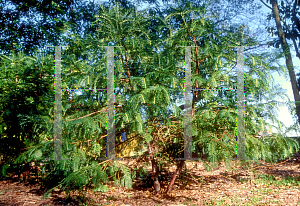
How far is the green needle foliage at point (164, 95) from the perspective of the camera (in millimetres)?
2887

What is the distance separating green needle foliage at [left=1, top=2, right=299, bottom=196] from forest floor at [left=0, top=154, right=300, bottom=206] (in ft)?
1.70

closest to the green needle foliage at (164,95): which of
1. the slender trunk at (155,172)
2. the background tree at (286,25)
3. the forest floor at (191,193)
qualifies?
the slender trunk at (155,172)

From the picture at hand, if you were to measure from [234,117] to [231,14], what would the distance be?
493cm

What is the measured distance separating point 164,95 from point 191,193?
202 cm

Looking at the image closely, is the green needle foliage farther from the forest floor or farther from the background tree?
the background tree

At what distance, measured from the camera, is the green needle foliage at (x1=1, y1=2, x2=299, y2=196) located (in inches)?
114

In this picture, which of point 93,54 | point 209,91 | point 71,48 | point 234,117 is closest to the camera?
point 234,117

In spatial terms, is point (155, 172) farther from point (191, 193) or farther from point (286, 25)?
point (286, 25)

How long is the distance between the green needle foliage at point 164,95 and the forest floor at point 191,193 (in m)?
0.52

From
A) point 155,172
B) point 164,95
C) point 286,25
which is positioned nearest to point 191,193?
point 155,172

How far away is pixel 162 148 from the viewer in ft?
13.0

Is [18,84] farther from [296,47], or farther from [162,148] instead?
[296,47]

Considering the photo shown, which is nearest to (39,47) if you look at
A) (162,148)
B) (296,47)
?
(162,148)

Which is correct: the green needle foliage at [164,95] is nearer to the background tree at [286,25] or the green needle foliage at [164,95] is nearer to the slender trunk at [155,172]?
the slender trunk at [155,172]
